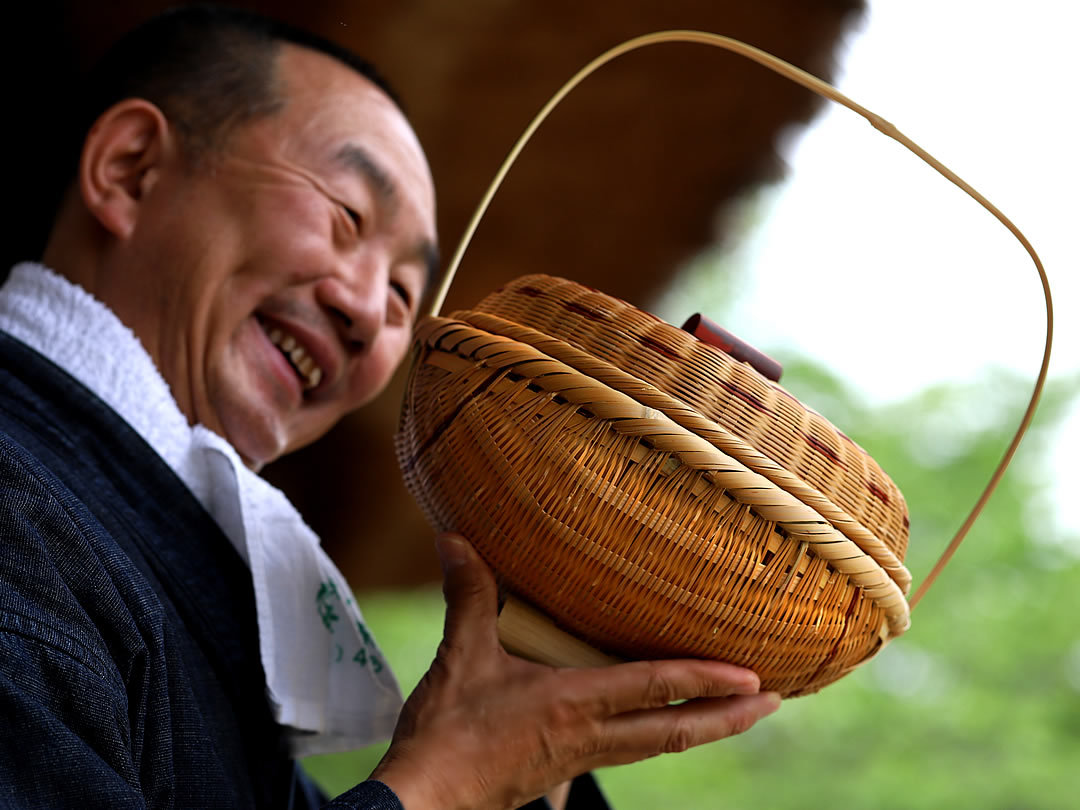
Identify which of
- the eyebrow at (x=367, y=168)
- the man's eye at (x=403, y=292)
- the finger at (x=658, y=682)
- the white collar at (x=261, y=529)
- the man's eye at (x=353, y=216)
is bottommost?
the white collar at (x=261, y=529)

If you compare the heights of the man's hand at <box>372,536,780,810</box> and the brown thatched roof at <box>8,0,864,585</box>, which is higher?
the brown thatched roof at <box>8,0,864,585</box>

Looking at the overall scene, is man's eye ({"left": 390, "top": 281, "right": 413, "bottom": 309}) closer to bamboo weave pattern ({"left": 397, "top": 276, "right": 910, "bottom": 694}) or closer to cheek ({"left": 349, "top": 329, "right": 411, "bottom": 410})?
cheek ({"left": 349, "top": 329, "right": 411, "bottom": 410})

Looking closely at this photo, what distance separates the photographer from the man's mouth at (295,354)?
3.33ft

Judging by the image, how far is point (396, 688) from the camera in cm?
94

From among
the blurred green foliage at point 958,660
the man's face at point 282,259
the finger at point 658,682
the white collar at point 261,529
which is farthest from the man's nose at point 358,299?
the blurred green foliage at point 958,660

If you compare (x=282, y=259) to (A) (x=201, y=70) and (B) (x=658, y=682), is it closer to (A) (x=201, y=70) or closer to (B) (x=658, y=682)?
(A) (x=201, y=70)

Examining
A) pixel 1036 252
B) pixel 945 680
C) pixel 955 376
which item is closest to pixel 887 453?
pixel 955 376

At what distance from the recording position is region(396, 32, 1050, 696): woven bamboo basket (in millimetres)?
600

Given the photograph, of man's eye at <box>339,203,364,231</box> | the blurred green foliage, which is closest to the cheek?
man's eye at <box>339,203,364,231</box>

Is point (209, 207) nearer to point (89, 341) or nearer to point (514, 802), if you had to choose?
point (89, 341)

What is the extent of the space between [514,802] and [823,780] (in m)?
4.88

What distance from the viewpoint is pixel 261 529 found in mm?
911

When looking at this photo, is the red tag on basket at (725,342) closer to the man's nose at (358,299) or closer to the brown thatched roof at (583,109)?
the man's nose at (358,299)

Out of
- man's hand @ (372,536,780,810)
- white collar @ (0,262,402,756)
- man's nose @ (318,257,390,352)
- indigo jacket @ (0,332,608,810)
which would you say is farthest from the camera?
man's nose @ (318,257,390,352)
